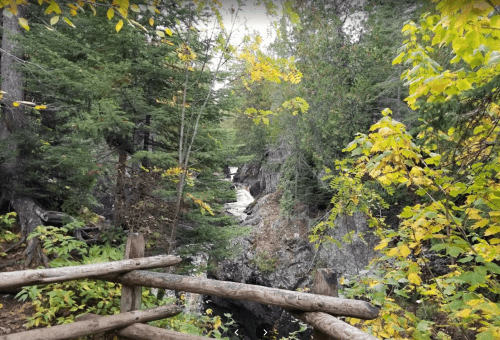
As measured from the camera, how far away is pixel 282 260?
13.7 meters

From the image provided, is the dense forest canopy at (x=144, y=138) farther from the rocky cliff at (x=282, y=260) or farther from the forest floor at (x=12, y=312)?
the rocky cliff at (x=282, y=260)

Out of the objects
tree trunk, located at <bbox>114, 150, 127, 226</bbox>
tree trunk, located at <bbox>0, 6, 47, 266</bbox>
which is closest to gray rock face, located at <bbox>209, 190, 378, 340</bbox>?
tree trunk, located at <bbox>114, 150, 127, 226</bbox>

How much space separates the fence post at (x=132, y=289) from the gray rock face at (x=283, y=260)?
9.05 m

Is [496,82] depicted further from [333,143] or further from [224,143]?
[333,143]

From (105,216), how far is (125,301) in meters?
6.64

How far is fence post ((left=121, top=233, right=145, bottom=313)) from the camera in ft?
10.8

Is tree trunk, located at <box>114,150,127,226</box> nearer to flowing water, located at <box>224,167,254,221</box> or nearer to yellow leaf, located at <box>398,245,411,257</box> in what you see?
yellow leaf, located at <box>398,245,411,257</box>

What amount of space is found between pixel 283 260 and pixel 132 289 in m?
11.2

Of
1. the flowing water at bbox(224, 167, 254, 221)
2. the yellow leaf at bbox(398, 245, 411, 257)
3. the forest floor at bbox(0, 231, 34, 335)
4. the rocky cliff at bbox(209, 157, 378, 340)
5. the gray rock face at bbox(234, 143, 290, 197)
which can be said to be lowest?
the rocky cliff at bbox(209, 157, 378, 340)

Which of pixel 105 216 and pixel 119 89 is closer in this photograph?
pixel 119 89

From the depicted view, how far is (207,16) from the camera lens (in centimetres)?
597

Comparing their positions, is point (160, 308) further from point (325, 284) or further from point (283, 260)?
point (283, 260)

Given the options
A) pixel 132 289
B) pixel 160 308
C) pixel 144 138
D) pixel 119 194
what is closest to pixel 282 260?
pixel 144 138

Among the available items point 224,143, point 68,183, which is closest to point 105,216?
point 68,183
